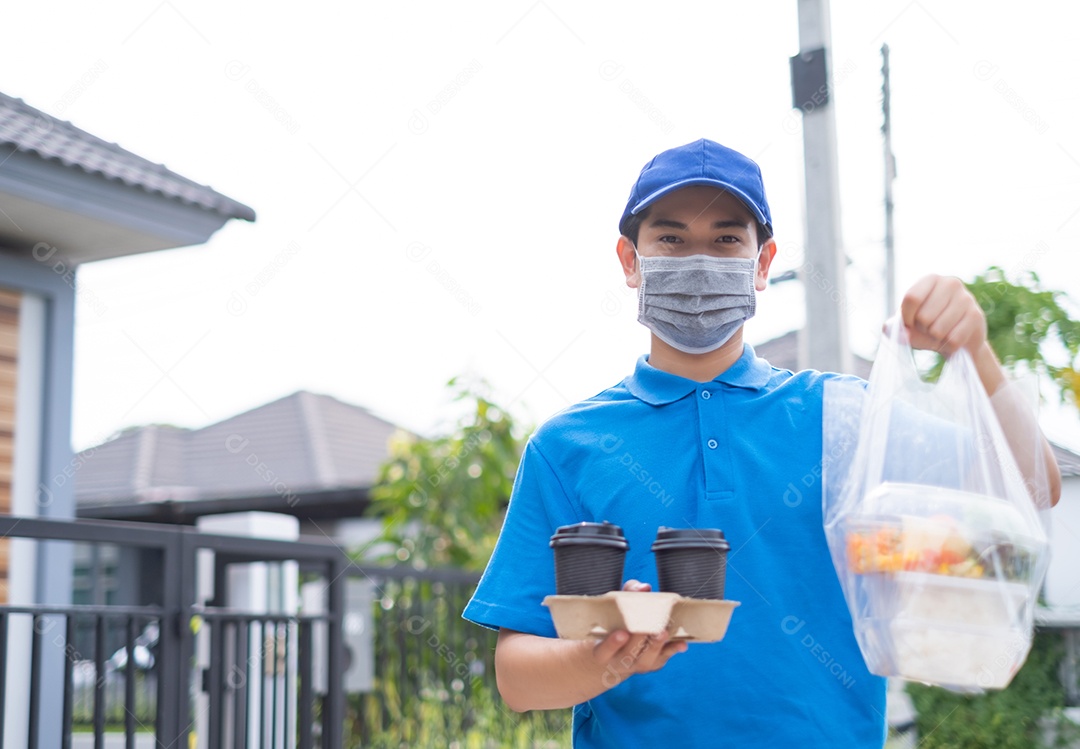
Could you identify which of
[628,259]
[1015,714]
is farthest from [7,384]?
[1015,714]

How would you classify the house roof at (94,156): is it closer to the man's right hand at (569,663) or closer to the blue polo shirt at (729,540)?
the blue polo shirt at (729,540)

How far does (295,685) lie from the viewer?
5086 millimetres

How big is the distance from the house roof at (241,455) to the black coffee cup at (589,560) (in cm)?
1612

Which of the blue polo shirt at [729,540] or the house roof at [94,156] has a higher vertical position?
the house roof at [94,156]

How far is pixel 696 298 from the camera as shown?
1771 millimetres

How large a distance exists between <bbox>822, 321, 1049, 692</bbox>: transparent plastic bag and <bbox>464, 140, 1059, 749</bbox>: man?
49 millimetres

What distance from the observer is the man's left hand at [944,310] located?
1.53m

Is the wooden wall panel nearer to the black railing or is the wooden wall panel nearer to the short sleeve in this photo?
the black railing

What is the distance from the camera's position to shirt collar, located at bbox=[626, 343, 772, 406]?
1.69m

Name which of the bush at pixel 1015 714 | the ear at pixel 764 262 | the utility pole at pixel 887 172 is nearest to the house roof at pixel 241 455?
the utility pole at pixel 887 172

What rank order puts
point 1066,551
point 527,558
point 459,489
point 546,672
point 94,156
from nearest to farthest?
point 546,672 < point 527,558 < point 1066,551 < point 94,156 < point 459,489

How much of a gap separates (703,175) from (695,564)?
660mm

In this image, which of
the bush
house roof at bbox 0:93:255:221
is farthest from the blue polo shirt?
the bush

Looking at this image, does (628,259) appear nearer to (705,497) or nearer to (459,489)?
(705,497)
